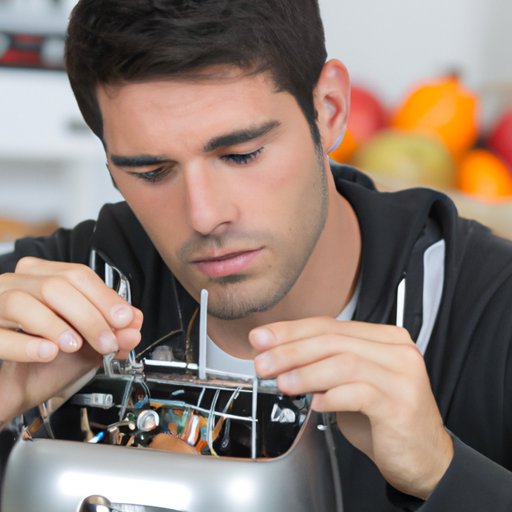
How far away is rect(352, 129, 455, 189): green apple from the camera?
170 cm

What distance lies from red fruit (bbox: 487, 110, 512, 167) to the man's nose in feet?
3.62

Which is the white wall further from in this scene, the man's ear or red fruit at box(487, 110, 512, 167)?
the man's ear

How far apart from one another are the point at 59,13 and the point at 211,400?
1711 millimetres

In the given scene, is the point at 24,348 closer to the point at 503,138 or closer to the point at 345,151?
the point at 345,151

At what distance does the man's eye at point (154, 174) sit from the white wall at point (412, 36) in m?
1.74

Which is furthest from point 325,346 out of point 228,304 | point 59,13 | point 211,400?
point 59,13

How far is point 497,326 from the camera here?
91cm

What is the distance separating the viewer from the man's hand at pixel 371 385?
0.61 meters

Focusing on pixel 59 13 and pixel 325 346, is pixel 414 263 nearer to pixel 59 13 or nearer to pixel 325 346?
pixel 325 346

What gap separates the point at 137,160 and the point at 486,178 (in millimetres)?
1035

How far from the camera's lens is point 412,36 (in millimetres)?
2523

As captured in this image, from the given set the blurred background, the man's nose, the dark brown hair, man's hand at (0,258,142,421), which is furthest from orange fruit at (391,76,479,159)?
man's hand at (0,258,142,421)

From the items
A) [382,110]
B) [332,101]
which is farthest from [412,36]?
[332,101]

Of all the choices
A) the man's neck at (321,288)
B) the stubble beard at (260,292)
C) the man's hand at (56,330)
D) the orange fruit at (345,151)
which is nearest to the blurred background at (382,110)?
the orange fruit at (345,151)
